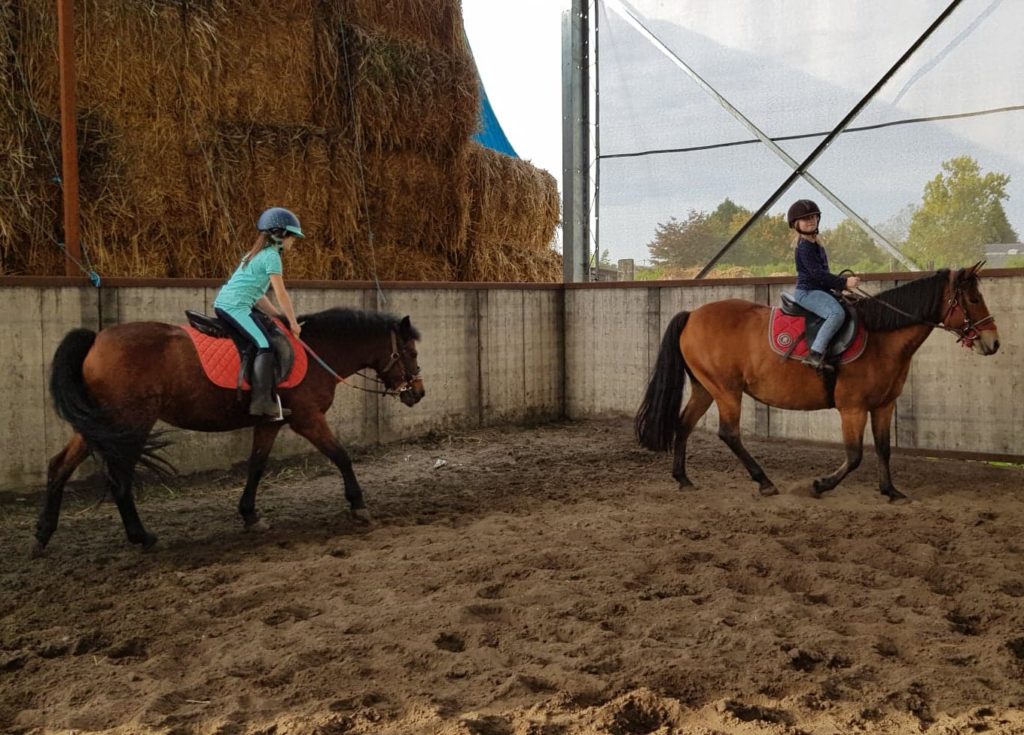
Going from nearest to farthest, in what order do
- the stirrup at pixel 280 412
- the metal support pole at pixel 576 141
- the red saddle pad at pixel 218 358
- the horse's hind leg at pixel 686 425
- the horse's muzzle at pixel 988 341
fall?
the red saddle pad at pixel 218 358
the stirrup at pixel 280 412
the horse's muzzle at pixel 988 341
the horse's hind leg at pixel 686 425
the metal support pole at pixel 576 141

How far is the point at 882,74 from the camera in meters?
8.41

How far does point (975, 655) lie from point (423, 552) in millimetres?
2660

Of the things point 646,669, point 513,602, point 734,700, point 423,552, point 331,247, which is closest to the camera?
point 734,700

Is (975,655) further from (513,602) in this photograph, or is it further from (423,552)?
(423,552)

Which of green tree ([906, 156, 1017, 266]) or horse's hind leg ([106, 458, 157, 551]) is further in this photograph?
green tree ([906, 156, 1017, 266])

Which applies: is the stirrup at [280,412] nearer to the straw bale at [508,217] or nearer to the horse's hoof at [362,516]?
the horse's hoof at [362,516]

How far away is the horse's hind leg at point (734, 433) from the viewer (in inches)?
246

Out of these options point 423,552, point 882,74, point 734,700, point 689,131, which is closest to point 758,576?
point 734,700

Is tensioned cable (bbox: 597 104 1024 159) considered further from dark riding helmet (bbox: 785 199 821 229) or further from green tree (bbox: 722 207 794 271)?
dark riding helmet (bbox: 785 199 821 229)

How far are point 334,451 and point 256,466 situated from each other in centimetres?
50

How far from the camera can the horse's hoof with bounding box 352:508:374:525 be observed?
544cm

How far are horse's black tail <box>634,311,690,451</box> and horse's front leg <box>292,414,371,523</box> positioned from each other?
2.25 metres

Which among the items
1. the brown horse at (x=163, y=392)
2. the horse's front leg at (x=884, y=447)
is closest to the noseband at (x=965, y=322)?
the horse's front leg at (x=884, y=447)

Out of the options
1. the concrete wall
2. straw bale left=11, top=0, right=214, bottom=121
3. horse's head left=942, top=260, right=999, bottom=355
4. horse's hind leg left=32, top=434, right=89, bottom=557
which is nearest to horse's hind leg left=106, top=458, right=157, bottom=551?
horse's hind leg left=32, top=434, right=89, bottom=557
